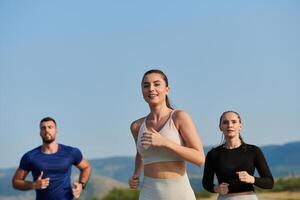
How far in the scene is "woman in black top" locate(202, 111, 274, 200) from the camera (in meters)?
7.37

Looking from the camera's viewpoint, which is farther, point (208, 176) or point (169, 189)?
point (208, 176)

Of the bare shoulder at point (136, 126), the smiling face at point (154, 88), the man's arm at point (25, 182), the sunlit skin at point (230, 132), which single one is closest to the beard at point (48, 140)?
the man's arm at point (25, 182)

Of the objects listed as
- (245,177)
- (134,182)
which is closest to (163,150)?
(134,182)

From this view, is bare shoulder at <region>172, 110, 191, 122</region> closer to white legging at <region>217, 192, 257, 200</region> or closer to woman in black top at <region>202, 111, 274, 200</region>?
woman in black top at <region>202, 111, 274, 200</region>

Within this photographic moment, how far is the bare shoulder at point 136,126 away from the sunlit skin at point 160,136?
0.14 m

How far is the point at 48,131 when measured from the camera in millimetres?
8867

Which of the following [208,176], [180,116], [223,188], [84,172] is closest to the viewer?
[180,116]

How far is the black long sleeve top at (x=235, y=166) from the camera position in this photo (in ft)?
24.2

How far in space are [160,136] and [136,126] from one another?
0.80m

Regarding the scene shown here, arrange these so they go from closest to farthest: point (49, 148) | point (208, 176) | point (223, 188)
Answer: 1. point (223, 188)
2. point (208, 176)
3. point (49, 148)

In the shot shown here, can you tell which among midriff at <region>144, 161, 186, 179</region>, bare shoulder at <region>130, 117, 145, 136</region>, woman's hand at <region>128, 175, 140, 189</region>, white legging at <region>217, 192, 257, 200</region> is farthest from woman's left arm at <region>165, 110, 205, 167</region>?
white legging at <region>217, 192, 257, 200</region>

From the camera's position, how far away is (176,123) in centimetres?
661

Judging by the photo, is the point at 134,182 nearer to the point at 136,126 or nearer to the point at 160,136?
the point at 136,126

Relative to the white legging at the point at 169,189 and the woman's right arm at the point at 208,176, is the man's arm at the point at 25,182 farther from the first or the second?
the white legging at the point at 169,189
